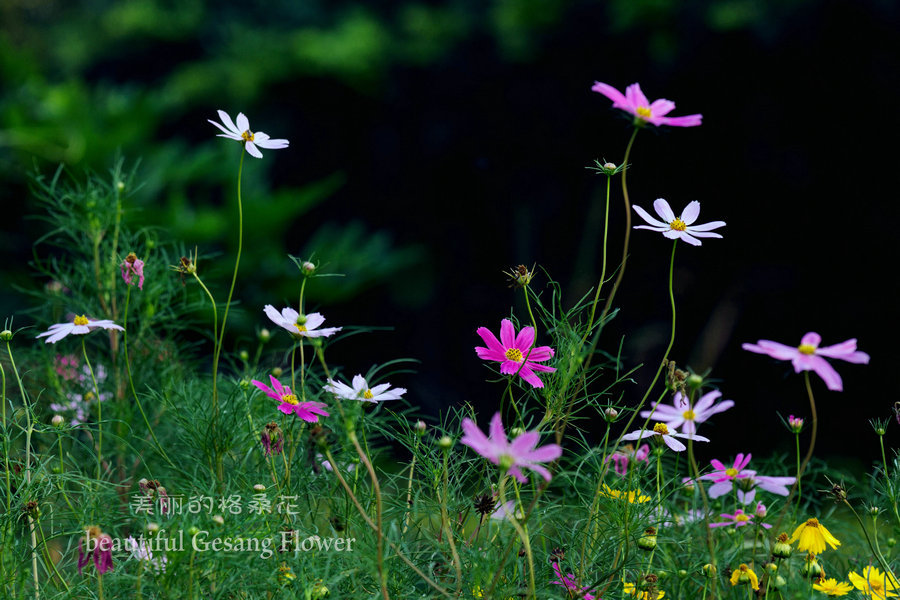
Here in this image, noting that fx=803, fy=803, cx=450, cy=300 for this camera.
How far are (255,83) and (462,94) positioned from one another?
115 centimetres

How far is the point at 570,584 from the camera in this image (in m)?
0.57

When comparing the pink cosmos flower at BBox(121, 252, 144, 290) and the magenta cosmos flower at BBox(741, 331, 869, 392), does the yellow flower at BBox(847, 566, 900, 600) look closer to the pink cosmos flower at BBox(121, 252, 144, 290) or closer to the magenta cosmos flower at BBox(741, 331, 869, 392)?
the magenta cosmos flower at BBox(741, 331, 869, 392)

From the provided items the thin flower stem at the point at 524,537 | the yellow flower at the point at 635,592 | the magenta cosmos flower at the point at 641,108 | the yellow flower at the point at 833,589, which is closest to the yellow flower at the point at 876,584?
the yellow flower at the point at 833,589

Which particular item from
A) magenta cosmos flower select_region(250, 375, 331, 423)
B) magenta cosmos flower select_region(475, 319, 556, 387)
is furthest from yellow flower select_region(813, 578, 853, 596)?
magenta cosmos flower select_region(250, 375, 331, 423)

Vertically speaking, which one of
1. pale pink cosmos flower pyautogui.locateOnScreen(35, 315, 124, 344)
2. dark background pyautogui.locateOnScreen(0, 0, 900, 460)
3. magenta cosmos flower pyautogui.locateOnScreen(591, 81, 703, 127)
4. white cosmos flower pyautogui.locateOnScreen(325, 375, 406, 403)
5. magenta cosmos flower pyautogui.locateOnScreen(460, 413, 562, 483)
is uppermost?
magenta cosmos flower pyautogui.locateOnScreen(591, 81, 703, 127)

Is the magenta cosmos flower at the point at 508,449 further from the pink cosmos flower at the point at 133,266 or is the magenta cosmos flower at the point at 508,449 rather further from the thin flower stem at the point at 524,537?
the pink cosmos flower at the point at 133,266

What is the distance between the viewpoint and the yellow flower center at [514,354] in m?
0.60

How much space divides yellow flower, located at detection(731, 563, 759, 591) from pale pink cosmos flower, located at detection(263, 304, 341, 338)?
326 millimetres

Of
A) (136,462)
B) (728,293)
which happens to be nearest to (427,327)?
(728,293)

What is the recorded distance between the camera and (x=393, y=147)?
344 cm

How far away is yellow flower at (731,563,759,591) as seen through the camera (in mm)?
550

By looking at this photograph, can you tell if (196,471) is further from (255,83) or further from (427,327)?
(255,83)

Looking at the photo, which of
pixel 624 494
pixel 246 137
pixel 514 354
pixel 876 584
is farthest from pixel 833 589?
pixel 246 137

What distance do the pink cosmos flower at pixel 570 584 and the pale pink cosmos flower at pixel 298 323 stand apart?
0.77 ft
